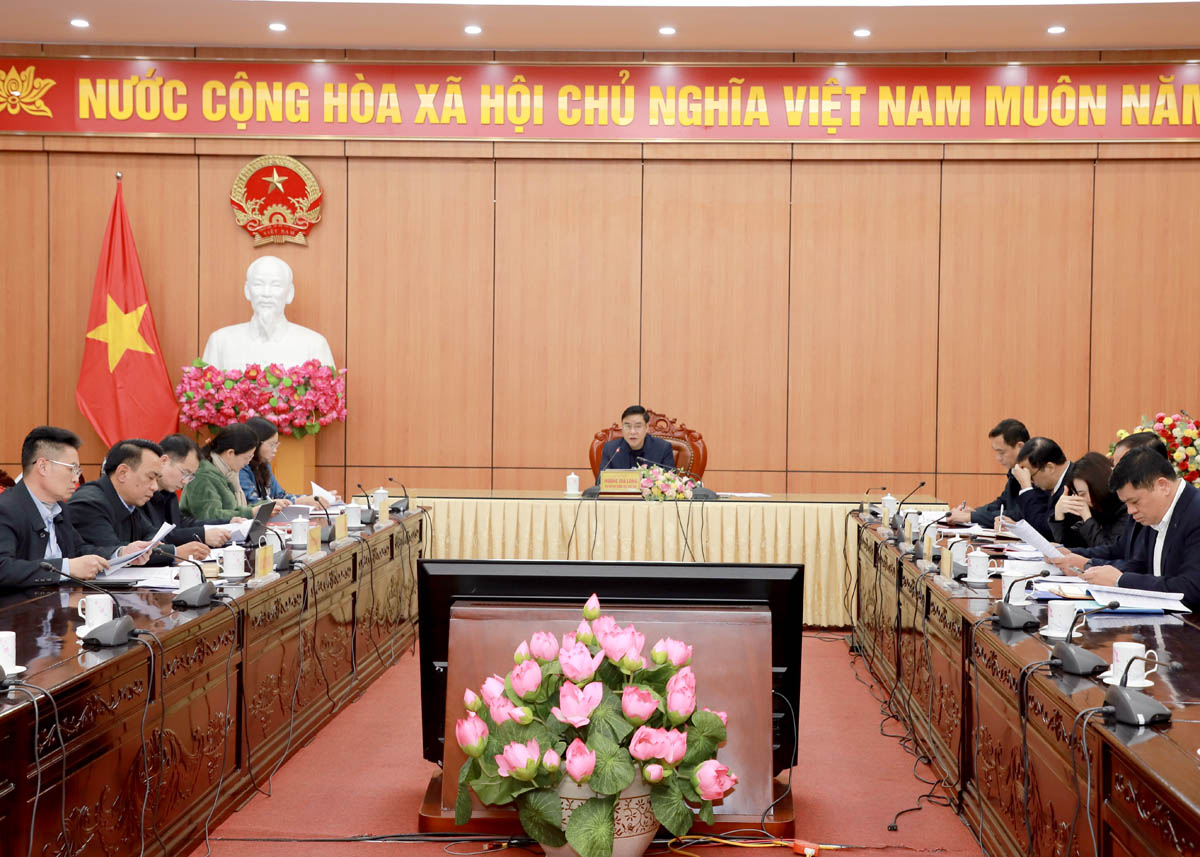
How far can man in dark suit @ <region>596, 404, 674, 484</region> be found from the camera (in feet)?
21.2

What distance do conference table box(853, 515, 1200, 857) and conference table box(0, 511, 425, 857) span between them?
1974 mm

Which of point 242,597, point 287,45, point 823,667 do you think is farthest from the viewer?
point 287,45

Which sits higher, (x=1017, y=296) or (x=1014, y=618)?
(x=1017, y=296)

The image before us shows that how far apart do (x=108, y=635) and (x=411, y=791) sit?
4.15 feet

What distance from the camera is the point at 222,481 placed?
5223mm

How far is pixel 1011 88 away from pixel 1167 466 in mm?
4867

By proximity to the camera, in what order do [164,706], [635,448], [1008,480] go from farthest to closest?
[635,448] < [1008,480] < [164,706]

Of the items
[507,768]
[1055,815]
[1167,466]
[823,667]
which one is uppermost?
[1167,466]

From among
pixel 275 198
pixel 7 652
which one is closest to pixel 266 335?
pixel 275 198

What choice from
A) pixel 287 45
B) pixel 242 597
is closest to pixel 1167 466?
pixel 242 597

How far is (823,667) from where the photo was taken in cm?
514

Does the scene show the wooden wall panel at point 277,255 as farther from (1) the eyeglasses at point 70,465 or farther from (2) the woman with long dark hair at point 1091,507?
(2) the woman with long dark hair at point 1091,507

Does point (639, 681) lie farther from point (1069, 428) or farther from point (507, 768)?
point (1069, 428)

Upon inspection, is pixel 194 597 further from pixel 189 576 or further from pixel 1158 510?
pixel 1158 510
